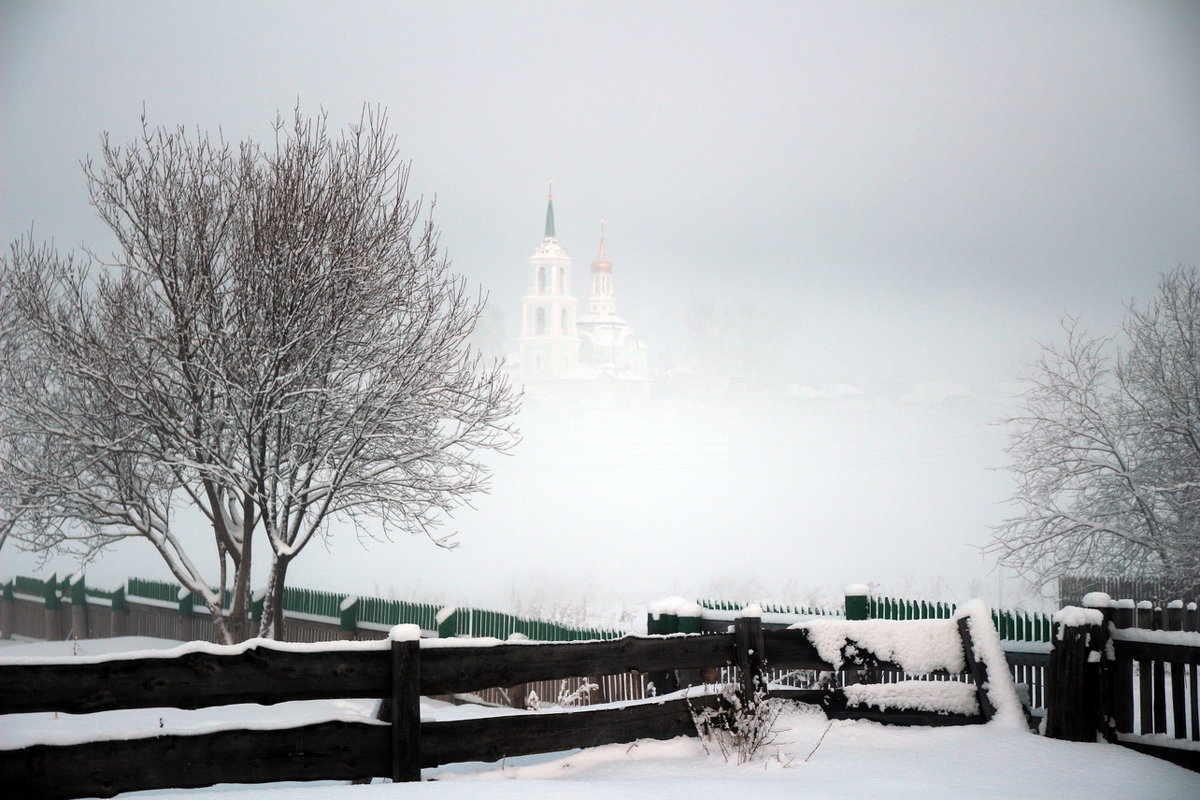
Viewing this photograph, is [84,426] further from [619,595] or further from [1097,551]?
[619,595]

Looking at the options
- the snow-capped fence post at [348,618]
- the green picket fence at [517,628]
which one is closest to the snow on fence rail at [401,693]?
the green picket fence at [517,628]

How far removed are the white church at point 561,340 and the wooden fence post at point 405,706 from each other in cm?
12615

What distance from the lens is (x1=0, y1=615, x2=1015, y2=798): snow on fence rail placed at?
5648mm

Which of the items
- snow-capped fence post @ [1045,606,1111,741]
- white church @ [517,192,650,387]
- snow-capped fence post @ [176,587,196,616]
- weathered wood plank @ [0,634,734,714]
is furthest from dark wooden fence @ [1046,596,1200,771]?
white church @ [517,192,650,387]

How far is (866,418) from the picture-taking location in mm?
119562

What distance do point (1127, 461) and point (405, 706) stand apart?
2119cm

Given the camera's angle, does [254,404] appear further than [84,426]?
No

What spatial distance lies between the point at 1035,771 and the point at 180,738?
18.8 ft

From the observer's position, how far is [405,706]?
21.8 ft

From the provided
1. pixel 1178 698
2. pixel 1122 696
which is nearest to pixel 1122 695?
pixel 1122 696

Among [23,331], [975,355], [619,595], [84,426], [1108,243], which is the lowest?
[619,595]

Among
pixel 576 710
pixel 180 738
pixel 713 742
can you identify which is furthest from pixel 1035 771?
pixel 180 738

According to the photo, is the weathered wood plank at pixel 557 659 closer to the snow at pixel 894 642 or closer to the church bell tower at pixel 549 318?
the snow at pixel 894 642

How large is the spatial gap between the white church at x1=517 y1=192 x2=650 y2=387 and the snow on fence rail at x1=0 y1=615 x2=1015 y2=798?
407 feet
